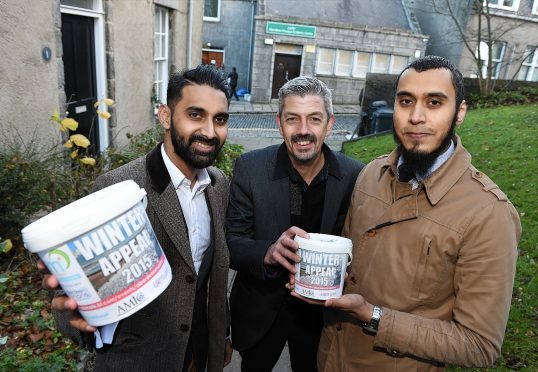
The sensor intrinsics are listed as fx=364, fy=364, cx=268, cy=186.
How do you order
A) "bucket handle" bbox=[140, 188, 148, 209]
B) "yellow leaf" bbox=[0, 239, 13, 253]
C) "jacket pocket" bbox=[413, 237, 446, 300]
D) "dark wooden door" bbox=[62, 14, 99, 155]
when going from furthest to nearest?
1. "dark wooden door" bbox=[62, 14, 99, 155]
2. "yellow leaf" bbox=[0, 239, 13, 253]
3. "jacket pocket" bbox=[413, 237, 446, 300]
4. "bucket handle" bbox=[140, 188, 148, 209]

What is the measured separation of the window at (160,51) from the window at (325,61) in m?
13.1

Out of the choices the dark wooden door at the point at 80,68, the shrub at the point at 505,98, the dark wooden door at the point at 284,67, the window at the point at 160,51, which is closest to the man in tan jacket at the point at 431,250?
the dark wooden door at the point at 80,68

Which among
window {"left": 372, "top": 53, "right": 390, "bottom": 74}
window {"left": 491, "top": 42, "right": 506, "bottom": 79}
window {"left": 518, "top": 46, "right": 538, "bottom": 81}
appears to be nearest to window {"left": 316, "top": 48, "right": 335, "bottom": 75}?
window {"left": 372, "top": 53, "right": 390, "bottom": 74}

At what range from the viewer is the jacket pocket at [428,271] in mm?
1522

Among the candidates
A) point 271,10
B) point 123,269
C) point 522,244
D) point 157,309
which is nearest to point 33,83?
point 157,309

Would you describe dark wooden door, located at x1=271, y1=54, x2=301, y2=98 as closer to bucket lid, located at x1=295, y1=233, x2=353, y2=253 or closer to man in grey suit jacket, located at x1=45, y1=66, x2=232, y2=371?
man in grey suit jacket, located at x1=45, y1=66, x2=232, y2=371

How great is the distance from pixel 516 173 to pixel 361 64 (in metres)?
16.1

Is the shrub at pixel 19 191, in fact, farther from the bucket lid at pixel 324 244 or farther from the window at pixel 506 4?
the window at pixel 506 4

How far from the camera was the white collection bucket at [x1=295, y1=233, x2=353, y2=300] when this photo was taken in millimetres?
1580

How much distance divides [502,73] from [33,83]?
22.6m

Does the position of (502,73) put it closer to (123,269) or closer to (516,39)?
(516,39)

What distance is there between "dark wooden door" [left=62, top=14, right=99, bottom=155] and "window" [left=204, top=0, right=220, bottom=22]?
16.8 meters

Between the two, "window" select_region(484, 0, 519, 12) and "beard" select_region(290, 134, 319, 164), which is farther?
"window" select_region(484, 0, 519, 12)

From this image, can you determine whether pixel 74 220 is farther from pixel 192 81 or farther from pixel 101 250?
pixel 192 81
